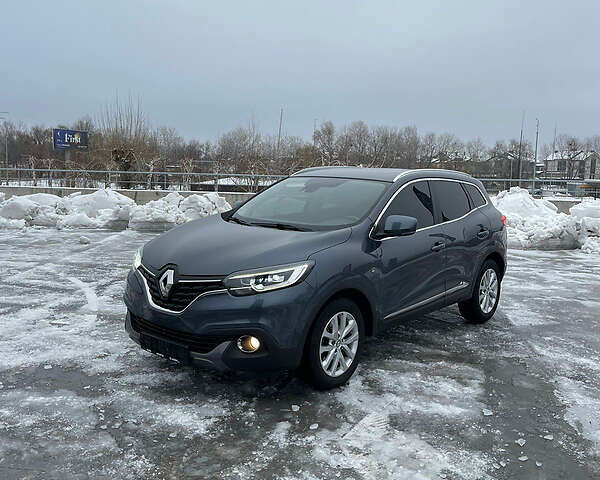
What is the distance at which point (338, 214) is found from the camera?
480 centimetres

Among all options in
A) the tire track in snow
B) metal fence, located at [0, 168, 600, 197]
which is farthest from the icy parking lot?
metal fence, located at [0, 168, 600, 197]

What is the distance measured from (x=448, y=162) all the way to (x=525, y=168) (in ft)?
86.2

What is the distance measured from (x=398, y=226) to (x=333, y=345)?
3.64 ft

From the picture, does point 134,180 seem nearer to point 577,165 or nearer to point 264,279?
point 264,279

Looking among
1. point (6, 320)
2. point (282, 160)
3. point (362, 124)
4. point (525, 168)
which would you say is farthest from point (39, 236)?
point (525, 168)

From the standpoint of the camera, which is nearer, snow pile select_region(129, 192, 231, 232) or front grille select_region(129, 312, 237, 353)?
front grille select_region(129, 312, 237, 353)

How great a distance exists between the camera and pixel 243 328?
371 centimetres

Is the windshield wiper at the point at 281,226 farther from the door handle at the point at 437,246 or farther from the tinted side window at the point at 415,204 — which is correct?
the door handle at the point at 437,246

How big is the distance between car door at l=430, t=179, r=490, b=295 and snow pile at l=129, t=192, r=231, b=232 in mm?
9500

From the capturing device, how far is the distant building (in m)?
102

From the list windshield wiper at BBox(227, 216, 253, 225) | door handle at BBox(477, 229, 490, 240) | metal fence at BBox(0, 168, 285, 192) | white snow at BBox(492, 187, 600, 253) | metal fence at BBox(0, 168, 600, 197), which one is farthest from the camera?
metal fence at BBox(0, 168, 285, 192)

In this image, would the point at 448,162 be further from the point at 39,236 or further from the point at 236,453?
the point at 236,453

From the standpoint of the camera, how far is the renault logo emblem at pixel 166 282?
3967mm

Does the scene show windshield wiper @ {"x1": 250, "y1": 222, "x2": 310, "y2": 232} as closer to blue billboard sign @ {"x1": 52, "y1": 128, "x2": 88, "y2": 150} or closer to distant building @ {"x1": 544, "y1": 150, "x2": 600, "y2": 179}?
blue billboard sign @ {"x1": 52, "y1": 128, "x2": 88, "y2": 150}
